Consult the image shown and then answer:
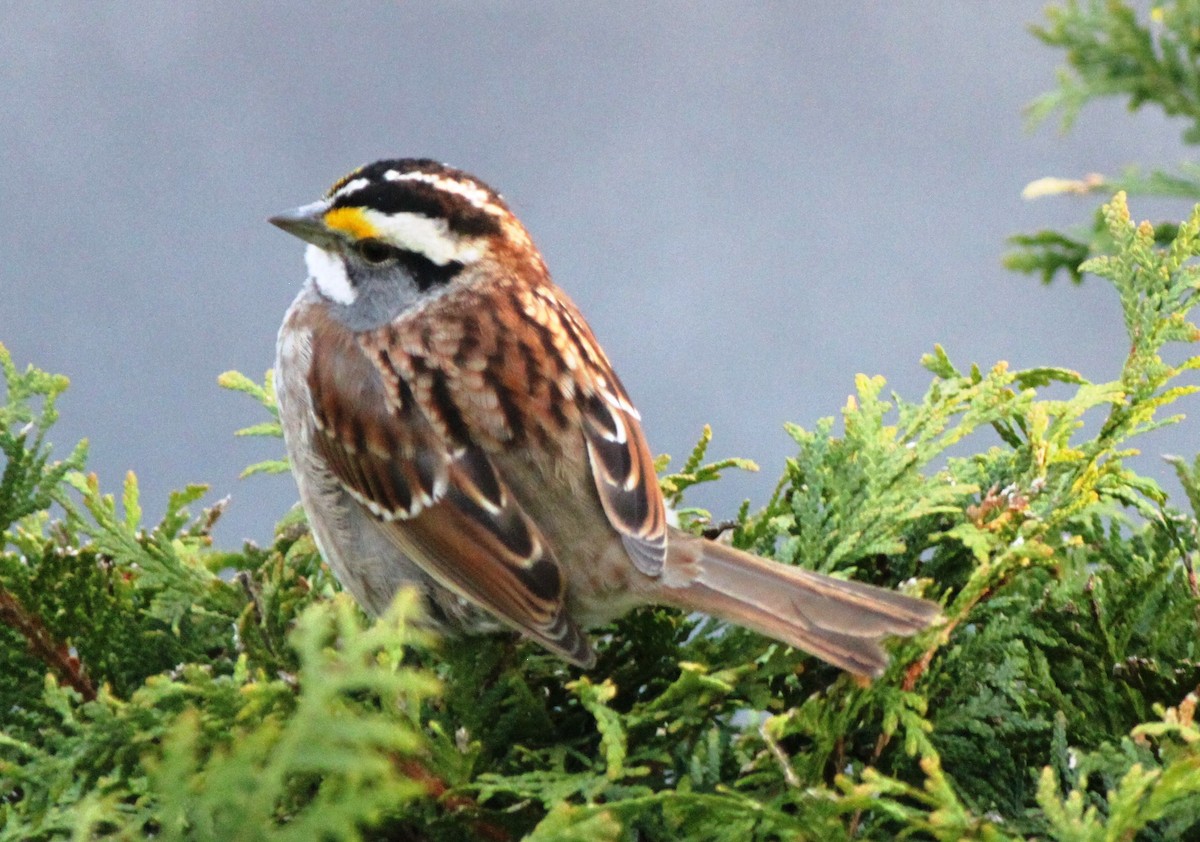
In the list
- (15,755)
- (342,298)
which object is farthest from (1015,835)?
(342,298)

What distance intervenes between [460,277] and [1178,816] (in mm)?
1712

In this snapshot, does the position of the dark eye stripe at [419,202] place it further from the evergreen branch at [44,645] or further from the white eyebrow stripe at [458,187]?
the evergreen branch at [44,645]

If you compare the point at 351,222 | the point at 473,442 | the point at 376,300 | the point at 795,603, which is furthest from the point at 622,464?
the point at 351,222

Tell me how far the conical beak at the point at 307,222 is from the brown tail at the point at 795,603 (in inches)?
41.9

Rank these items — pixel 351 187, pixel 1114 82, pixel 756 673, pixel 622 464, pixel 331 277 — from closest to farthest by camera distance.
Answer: pixel 756 673, pixel 622 464, pixel 351 187, pixel 331 277, pixel 1114 82

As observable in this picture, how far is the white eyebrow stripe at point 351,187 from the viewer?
2865 mm

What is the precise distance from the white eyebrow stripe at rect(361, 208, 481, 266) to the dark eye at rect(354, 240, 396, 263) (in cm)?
2

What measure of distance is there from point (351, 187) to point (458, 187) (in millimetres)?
225

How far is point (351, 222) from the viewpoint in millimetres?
2924

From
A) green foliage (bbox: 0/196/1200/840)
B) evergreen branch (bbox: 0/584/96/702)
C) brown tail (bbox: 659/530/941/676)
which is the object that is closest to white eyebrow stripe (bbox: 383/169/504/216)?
green foliage (bbox: 0/196/1200/840)

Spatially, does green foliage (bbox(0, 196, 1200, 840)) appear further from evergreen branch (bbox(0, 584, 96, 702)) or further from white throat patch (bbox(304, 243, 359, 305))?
white throat patch (bbox(304, 243, 359, 305))

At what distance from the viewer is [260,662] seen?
2.20 metres

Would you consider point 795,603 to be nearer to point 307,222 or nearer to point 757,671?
point 757,671

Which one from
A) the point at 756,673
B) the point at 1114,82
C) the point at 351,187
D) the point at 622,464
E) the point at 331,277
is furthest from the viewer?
the point at 1114,82
